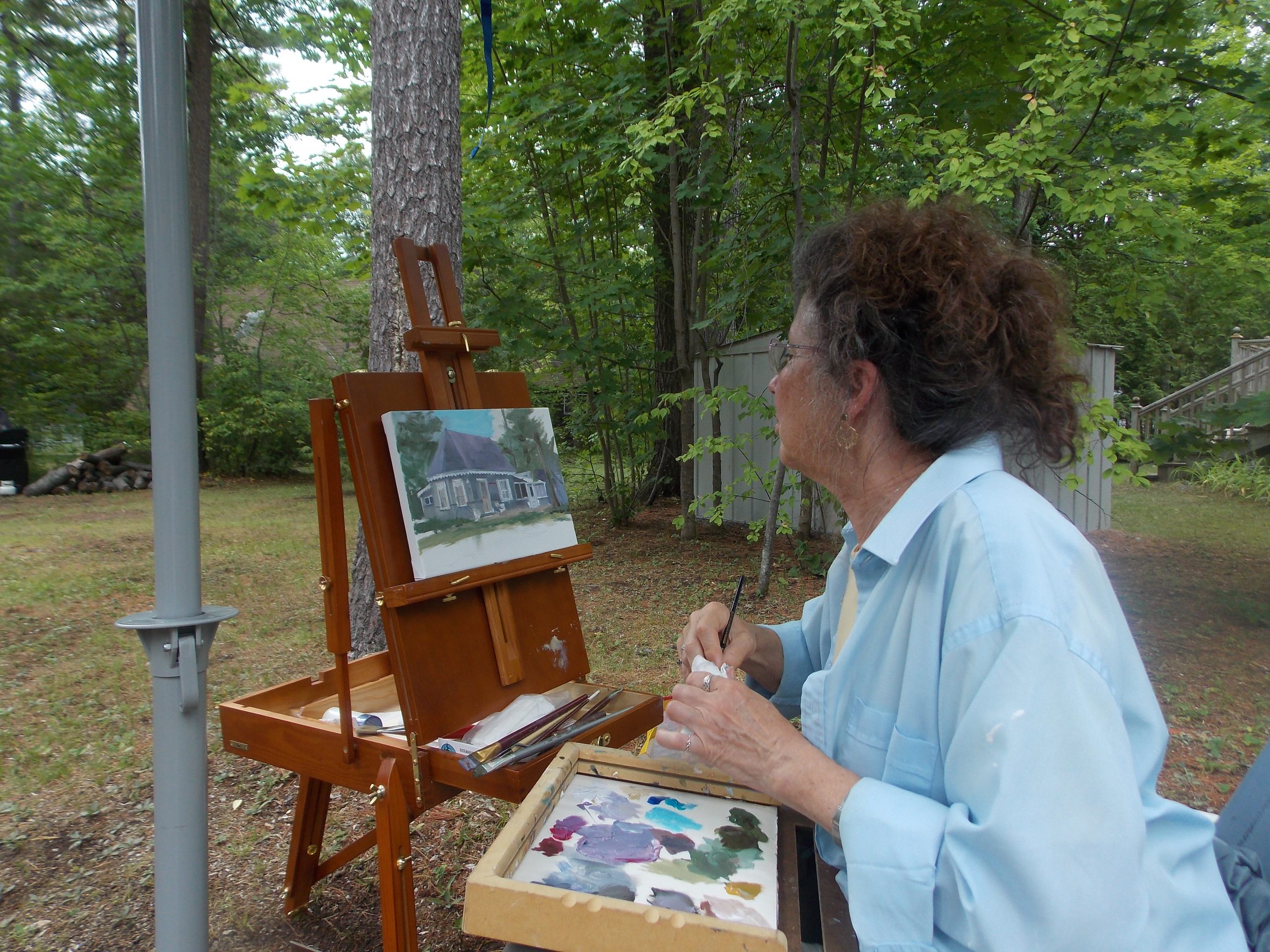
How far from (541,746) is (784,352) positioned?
33.9 inches

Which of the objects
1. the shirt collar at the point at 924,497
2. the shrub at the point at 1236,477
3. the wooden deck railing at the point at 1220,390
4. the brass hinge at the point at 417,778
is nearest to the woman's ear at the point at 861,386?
the shirt collar at the point at 924,497

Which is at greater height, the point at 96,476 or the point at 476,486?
the point at 476,486

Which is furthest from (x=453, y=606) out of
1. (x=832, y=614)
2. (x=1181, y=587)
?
(x=1181, y=587)

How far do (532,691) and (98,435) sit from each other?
42.8 ft

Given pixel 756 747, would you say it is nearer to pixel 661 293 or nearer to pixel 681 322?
pixel 681 322

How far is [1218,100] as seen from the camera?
4168 mm

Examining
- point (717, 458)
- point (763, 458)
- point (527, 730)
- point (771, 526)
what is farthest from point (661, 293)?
point (527, 730)

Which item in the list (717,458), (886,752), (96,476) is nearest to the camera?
(886,752)

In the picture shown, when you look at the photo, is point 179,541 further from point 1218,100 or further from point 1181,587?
point 1181,587

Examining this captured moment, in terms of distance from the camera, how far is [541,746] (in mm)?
1539

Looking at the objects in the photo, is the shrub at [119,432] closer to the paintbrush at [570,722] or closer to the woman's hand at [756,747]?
the paintbrush at [570,722]

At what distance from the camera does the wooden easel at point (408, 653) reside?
150cm

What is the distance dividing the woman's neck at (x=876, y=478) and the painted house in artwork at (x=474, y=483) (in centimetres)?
83

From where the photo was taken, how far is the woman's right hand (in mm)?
1453
